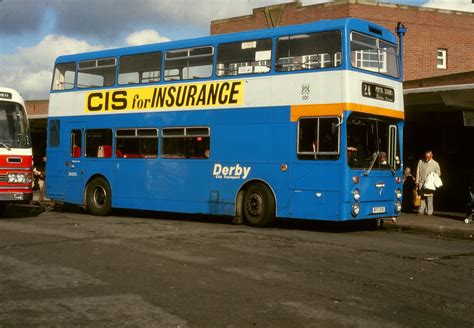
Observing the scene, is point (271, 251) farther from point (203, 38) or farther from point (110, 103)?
point (110, 103)

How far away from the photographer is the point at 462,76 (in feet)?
60.2

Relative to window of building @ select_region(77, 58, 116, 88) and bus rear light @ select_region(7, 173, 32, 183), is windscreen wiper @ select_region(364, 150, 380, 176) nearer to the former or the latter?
window of building @ select_region(77, 58, 116, 88)

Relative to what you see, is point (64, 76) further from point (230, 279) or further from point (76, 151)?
point (230, 279)

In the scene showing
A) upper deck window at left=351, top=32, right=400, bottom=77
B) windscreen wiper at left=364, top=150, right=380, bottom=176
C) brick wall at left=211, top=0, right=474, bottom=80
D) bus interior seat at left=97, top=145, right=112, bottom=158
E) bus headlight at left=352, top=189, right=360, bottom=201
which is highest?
brick wall at left=211, top=0, right=474, bottom=80

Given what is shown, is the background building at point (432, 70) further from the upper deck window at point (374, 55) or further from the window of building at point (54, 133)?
the window of building at point (54, 133)

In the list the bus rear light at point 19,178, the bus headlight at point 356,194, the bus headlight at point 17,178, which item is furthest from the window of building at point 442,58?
the bus headlight at point 17,178

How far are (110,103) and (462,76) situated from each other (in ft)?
33.1

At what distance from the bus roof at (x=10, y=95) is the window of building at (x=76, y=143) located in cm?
205

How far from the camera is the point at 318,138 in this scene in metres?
13.3

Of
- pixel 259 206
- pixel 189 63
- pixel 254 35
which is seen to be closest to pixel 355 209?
pixel 259 206

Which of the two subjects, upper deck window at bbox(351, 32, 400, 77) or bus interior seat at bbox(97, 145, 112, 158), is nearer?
upper deck window at bbox(351, 32, 400, 77)

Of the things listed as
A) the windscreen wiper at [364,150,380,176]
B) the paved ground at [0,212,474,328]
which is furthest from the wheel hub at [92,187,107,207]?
the windscreen wiper at [364,150,380,176]

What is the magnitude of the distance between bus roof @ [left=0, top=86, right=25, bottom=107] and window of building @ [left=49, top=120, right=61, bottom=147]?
2138 millimetres

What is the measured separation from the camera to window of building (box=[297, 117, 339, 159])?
1304 cm
